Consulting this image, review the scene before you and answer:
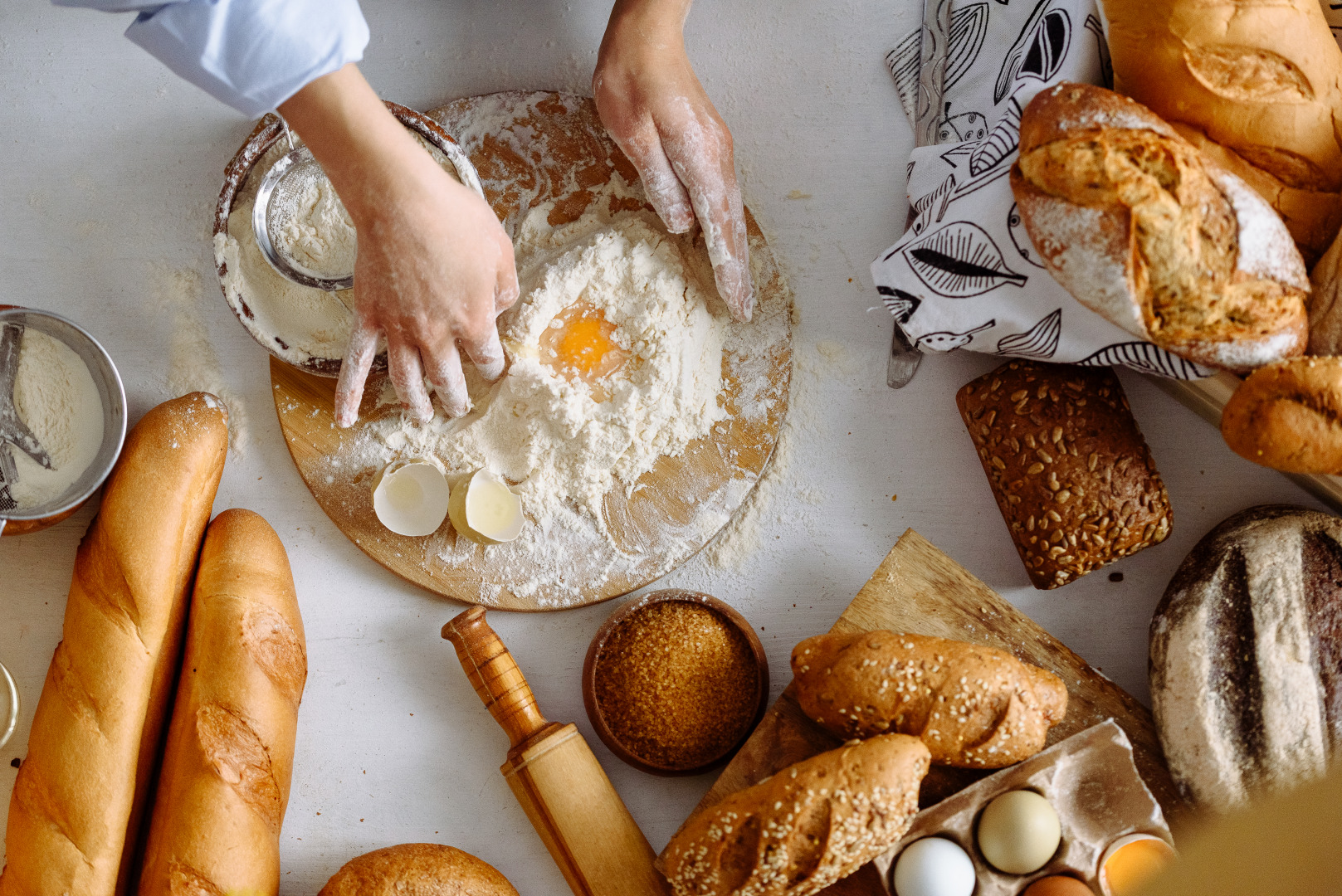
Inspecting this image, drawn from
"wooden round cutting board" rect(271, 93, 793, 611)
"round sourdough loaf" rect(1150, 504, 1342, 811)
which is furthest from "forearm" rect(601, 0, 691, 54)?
"round sourdough loaf" rect(1150, 504, 1342, 811)

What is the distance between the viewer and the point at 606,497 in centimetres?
132

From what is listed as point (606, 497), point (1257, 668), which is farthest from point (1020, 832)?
point (606, 497)

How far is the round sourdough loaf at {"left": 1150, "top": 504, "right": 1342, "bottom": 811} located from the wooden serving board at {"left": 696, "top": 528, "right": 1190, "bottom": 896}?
42 mm

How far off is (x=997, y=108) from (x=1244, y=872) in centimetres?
114

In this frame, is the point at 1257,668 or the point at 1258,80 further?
the point at 1257,668

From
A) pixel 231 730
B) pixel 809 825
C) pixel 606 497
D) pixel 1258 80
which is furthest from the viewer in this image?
pixel 606 497

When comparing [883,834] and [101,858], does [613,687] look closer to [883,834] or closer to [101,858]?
Result: [883,834]

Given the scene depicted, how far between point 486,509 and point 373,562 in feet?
0.79

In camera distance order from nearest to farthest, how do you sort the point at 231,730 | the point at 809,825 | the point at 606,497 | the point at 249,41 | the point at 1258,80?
1. the point at 249,41
2. the point at 1258,80
3. the point at 809,825
4. the point at 231,730
5. the point at 606,497

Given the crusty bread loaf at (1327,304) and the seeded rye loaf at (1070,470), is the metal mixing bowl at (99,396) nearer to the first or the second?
the seeded rye loaf at (1070,470)

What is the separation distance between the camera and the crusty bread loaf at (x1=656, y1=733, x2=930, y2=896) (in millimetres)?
1069

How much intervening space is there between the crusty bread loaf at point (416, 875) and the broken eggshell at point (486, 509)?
0.45 metres

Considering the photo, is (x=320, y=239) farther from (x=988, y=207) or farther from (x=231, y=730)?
(x=988, y=207)

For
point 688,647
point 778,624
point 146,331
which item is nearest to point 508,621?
point 688,647
